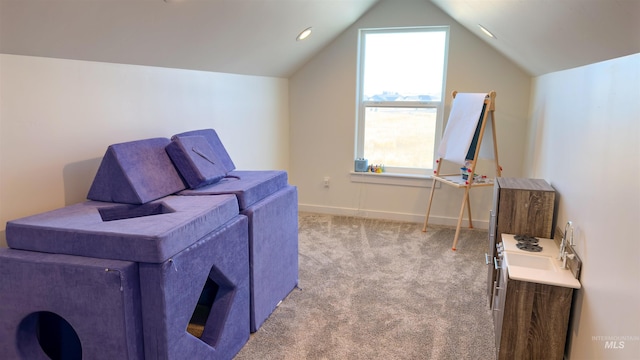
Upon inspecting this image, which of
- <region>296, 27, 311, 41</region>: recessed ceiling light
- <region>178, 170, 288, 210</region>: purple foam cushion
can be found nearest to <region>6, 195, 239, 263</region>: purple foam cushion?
<region>178, 170, 288, 210</region>: purple foam cushion

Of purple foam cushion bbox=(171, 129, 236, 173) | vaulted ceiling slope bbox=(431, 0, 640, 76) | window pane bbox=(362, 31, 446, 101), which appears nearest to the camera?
vaulted ceiling slope bbox=(431, 0, 640, 76)

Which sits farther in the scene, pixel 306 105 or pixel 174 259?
pixel 306 105

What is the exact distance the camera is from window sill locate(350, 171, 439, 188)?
14.5 feet

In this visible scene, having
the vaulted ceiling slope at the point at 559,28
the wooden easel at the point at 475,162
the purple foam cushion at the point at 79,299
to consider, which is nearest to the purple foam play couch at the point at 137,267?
the purple foam cushion at the point at 79,299

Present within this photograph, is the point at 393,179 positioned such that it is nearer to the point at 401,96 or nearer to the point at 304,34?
the point at 401,96

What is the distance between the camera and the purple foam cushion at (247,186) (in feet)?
7.31

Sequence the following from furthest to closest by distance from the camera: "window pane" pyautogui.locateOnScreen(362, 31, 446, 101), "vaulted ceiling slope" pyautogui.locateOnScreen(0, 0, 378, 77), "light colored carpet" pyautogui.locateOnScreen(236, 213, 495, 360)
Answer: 1. "window pane" pyautogui.locateOnScreen(362, 31, 446, 101)
2. "light colored carpet" pyautogui.locateOnScreen(236, 213, 495, 360)
3. "vaulted ceiling slope" pyautogui.locateOnScreen(0, 0, 378, 77)

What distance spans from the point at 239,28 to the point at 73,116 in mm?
1191

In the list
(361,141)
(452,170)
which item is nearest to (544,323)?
(452,170)

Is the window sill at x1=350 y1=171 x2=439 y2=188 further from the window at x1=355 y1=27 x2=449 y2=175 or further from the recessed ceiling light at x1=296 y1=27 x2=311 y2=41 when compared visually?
the recessed ceiling light at x1=296 y1=27 x2=311 y2=41

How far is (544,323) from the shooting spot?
1.92 m

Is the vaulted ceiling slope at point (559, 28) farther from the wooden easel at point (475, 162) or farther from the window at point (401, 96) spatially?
the window at point (401, 96)

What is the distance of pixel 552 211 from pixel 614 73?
96 cm

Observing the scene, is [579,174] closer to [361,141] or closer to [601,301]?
[601,301]
